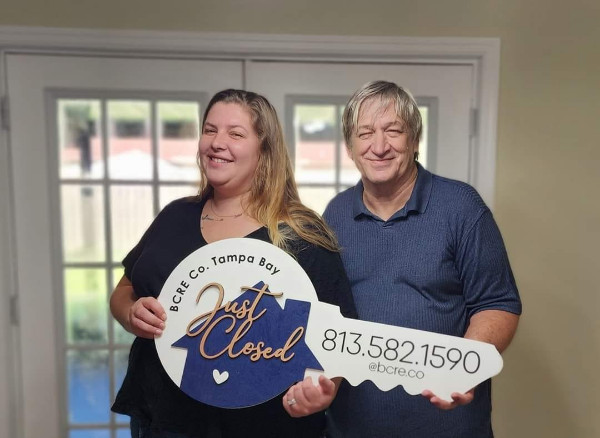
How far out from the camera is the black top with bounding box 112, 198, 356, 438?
94cm

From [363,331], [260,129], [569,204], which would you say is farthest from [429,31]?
[363,331]

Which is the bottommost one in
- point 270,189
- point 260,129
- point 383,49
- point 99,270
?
point 99,270

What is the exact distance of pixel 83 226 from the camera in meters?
1.68

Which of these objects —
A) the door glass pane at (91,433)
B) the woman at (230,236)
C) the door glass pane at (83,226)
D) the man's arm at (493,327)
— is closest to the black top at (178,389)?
the woman at (230,236)

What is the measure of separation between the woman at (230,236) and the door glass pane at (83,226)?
2.48 feet

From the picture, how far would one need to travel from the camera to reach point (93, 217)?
1.67 metres

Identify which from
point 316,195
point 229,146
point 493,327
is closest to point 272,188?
point 229,146

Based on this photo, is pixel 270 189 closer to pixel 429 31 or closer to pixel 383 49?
pixel 383 49

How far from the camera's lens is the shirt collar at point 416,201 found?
0.99m

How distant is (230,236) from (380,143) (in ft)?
1.12

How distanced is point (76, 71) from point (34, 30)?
0.17 m

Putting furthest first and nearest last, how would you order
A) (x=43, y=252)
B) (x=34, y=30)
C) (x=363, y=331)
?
(x=43, y=252) < (x=34, y=30) < (x=363, y=331)

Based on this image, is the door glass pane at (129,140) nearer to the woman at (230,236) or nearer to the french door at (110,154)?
the french door at (110,154)

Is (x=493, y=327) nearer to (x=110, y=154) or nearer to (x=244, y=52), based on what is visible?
(x=244, y=52)
